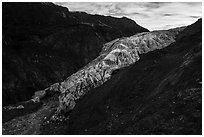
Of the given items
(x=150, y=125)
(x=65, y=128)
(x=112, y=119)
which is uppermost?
(x=150, y=125)

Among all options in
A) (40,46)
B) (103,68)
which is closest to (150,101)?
(103,68)

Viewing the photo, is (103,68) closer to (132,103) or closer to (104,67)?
(104,67)

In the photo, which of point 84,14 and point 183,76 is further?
point 84,14

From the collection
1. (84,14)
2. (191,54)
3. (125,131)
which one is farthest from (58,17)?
(125,131)

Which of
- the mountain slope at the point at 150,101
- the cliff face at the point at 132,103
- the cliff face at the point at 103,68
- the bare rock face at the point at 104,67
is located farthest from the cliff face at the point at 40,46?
the mountain slope at the point at 150,101

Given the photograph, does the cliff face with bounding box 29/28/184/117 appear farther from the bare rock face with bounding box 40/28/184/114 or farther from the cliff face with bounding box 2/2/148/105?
the cliff face with bounding box 2/2/148/105

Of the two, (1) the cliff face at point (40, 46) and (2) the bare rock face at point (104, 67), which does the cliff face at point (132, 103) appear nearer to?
(2) the bare rock face at point (104, 67)

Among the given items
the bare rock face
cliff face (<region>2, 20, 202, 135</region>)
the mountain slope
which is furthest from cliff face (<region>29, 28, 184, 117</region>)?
the mountain slope

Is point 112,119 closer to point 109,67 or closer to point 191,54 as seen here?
point 191,54
